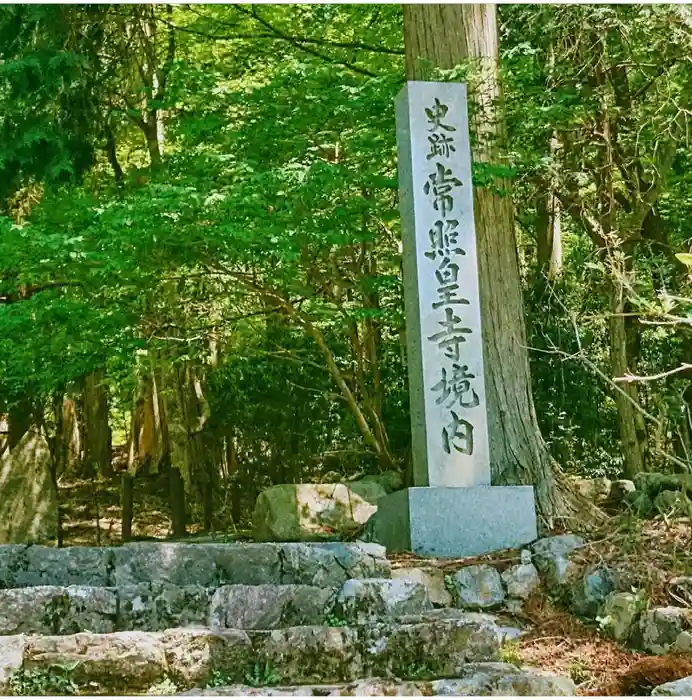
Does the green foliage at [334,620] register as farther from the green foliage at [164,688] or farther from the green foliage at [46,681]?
the green foliage at [46,681]

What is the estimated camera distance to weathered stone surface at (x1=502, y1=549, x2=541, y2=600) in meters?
4.77

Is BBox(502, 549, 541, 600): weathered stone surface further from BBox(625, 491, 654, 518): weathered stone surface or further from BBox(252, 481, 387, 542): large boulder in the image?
BBox(252, 481, 387, 542): large boulder

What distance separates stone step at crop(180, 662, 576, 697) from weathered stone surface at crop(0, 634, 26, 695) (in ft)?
1.81

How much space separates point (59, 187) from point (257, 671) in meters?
6.45

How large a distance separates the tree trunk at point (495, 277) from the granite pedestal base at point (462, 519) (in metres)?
0.60

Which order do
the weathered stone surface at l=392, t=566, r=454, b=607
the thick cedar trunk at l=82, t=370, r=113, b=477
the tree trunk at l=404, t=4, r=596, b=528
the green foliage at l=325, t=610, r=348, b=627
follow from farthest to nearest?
the thick cedar trunk at l=82, t=370, r=113, b=477
the tree trunk at l=404, t=4, r=596, b=528
the weathered stone surface at l=392, t=566, r=454, b=607
the green foliage at l=325, t=610, r=348, b=627

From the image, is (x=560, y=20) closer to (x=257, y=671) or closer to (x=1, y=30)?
(x=1, y=30)

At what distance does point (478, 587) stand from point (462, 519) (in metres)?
0.70

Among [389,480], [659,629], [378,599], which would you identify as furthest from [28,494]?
[659,629]

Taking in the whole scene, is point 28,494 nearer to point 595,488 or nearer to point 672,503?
point 595,488

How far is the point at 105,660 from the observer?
286cm

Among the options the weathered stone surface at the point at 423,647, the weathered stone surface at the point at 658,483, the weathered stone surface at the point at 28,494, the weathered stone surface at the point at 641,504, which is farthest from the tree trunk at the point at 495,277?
the weathered stone surface at the point at 28,494

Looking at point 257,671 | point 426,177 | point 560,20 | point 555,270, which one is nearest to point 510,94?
point 560,20

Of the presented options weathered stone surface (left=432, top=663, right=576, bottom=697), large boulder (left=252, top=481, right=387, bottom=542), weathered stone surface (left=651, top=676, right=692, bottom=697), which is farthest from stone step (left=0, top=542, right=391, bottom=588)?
large boulder (left=252, top=481, right=387, bottom=542)
